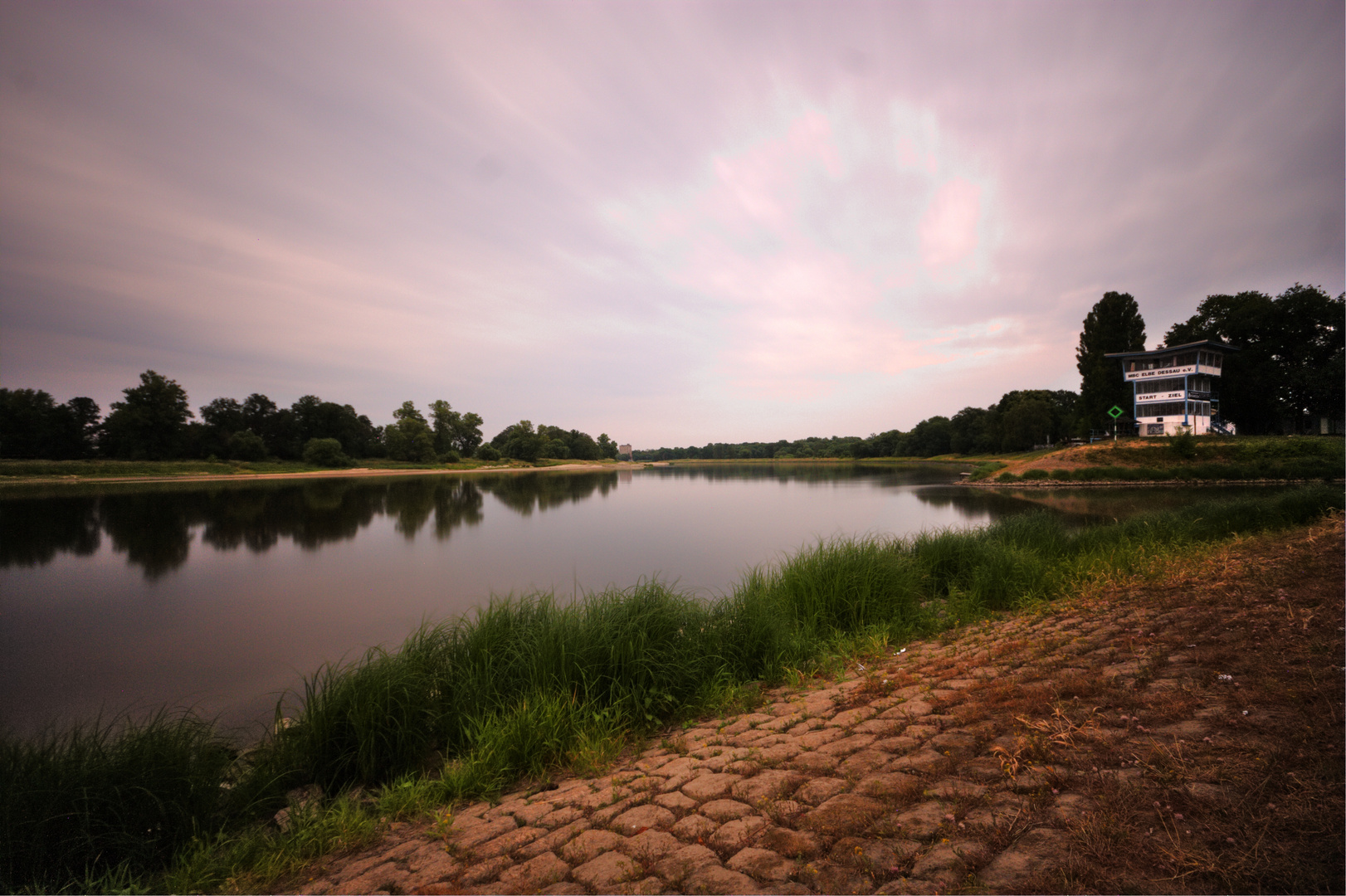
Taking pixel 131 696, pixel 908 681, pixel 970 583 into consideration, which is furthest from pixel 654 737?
pixel 131 696

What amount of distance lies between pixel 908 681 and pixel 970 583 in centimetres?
443

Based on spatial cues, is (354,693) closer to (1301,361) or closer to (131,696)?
(131,696)

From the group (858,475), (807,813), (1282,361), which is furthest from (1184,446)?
(807,813)

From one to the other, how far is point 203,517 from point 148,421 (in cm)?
4188

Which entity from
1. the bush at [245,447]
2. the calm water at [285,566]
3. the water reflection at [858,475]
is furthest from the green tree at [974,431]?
the bush at [245,447]

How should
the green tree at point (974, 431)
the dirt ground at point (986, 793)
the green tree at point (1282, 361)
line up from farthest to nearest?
the green tree at point (974, 431), the green tree at point (1282, 361), the dirt ground at point (986, 793)

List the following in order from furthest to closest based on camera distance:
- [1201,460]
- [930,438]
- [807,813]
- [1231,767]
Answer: [930,438] → [1201,460] → [807,813] → [1231,767]

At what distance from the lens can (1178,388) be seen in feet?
123

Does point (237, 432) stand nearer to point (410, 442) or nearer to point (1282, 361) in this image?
point (410, 442)

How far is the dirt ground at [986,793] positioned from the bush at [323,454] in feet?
244

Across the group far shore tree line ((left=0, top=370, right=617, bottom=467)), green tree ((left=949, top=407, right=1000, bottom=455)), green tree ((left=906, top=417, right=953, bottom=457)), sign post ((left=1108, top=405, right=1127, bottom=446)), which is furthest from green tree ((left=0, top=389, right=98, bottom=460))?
green tree ((left=906, top=417, right=953, bottom=457))

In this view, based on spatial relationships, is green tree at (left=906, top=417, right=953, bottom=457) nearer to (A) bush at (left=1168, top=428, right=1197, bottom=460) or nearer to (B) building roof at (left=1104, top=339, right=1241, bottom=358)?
(B) building roof at (left=1104, top=339, right=1241, bottom=358)

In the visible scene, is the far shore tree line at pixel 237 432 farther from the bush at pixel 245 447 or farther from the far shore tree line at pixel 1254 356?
the far shore tree line at pixel 1254 356

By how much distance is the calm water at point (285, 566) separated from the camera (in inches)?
258
